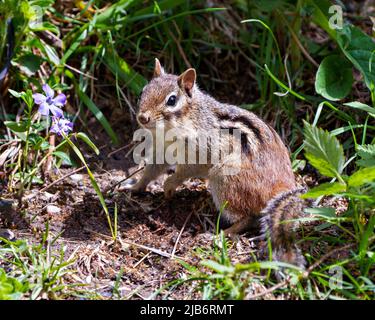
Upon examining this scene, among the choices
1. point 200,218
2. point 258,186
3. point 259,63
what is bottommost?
point 200,218

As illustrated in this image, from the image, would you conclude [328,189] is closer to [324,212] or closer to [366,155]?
[324,212]

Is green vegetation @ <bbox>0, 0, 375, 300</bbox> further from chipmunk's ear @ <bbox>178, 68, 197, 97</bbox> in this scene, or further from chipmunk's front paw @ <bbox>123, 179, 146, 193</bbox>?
chipmunk's ear @ <bbox>178, 68, 197, 97</bbox>

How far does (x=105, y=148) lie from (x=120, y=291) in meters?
1.74

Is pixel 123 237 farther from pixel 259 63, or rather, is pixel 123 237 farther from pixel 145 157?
pixel 259 63

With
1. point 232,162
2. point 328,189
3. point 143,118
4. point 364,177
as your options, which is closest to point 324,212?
point 328,189

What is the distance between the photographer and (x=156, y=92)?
4145mm

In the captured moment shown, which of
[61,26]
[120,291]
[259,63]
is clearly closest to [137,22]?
[61,26]

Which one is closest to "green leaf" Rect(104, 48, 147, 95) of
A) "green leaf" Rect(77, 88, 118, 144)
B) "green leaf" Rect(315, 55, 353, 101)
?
"green leaf" Rect(77, 88, 118, 144)

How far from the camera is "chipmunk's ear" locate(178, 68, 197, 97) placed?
425 centimetres

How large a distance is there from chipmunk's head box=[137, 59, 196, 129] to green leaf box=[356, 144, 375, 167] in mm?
1243

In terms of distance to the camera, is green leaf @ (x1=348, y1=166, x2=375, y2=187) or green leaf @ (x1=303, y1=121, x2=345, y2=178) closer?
green leaf @ (x1=348, y1=166, x2=375, y2=187)

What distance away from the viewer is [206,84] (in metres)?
5.34

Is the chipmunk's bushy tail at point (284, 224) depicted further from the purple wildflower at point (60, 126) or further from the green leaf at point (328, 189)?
the purple wildflower at point (60, 126)

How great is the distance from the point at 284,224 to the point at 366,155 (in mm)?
644
